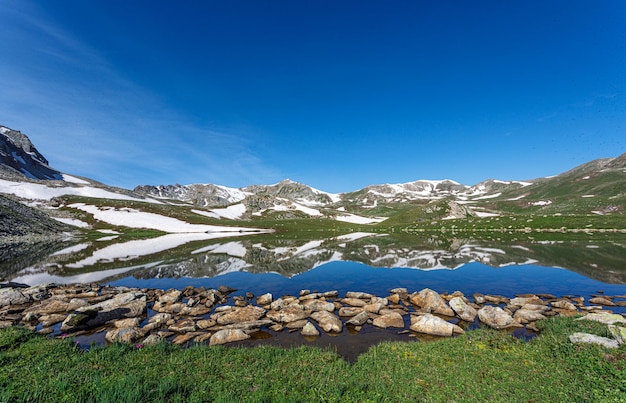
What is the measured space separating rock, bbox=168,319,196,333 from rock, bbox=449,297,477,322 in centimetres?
1898

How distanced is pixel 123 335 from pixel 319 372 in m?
12.5

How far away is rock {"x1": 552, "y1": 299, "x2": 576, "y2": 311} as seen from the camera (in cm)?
2184

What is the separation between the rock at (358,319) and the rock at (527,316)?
410 inches

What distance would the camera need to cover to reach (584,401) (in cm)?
959

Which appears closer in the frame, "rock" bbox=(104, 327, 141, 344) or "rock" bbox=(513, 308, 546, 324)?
"rock" bbox=(104, 327, 141, 344)

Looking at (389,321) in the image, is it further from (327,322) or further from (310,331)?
(310,331)

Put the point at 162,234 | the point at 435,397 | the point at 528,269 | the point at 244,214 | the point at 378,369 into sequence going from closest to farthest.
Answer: the point at 435,397 < the point at 378,369 < the point at 528,269 < the point at 162,234 < the point at 244,214

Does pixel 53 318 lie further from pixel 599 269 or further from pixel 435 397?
pixel 599 269

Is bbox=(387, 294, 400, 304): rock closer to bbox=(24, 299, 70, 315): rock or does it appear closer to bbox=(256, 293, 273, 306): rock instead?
bbox=(256, 293, 273, 306): rock

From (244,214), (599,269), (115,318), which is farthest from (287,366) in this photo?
(244,214)

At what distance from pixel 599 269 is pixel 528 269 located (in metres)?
8.34

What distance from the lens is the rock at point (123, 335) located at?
16.7 meters

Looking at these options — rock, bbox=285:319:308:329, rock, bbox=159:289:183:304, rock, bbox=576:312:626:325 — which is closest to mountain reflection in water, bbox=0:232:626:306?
rock, bbox=159:289:183:304

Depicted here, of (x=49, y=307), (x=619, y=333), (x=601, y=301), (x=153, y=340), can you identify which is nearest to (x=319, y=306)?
(x=153, y=340)
